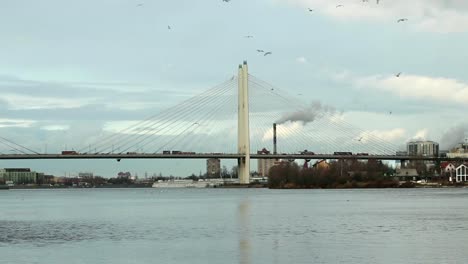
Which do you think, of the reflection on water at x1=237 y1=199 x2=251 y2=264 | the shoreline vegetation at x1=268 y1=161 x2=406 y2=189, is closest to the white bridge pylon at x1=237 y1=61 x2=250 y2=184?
the shoreline vegetation at x1=268 y1=161 x2=406 y2=189

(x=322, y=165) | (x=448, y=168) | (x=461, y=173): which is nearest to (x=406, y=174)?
(x=448, y=168)

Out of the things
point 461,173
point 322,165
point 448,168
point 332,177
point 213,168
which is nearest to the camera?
point 332,177

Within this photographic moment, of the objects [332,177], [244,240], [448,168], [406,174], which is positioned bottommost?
[244,240]

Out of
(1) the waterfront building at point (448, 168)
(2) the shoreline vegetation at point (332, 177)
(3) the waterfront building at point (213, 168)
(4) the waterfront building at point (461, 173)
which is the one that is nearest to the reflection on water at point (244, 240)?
(2) the shoreline vegetation at point (332, 177)

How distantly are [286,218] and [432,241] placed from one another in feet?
43.1

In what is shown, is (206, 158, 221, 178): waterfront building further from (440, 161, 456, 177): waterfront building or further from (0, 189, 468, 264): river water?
(0, 189, 468, 264): river water

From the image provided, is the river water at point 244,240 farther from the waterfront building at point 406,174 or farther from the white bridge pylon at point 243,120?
the waterfront building at point 406,174

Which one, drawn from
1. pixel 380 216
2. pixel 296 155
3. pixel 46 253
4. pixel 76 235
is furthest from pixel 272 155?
pixel 46 253

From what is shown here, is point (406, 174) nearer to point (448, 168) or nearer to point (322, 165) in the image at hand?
point (448, 168)

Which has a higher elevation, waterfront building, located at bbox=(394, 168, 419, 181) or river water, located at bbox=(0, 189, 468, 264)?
waterfront building, located at bbox=(394, 168, 419, 181)

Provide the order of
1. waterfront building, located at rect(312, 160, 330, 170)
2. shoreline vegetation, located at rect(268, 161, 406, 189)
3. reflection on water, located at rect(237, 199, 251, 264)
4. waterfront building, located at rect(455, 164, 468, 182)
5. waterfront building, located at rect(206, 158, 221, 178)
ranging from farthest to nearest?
waterfront building, located at rect(206, 158, 221, 178)
waterfront building, located at rect(455, 164, 468, 182)
waterfront building, located at rect(312, 160, 330, 170)
shoreline vegetation, located at rect(268, 161, 406, 189)
reflection on water, located at rect(237, 199, 251, 264)

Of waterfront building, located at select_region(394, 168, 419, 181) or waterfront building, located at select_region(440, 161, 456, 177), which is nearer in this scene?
waterfront building, located at select_region(394, 168, 419, 181)

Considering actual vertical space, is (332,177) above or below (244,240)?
above

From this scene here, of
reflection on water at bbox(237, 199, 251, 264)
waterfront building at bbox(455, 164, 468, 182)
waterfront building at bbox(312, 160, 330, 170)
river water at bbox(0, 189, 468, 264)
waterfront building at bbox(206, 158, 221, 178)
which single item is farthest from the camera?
waterfront building at bbox(206, 158, 221, 178)
